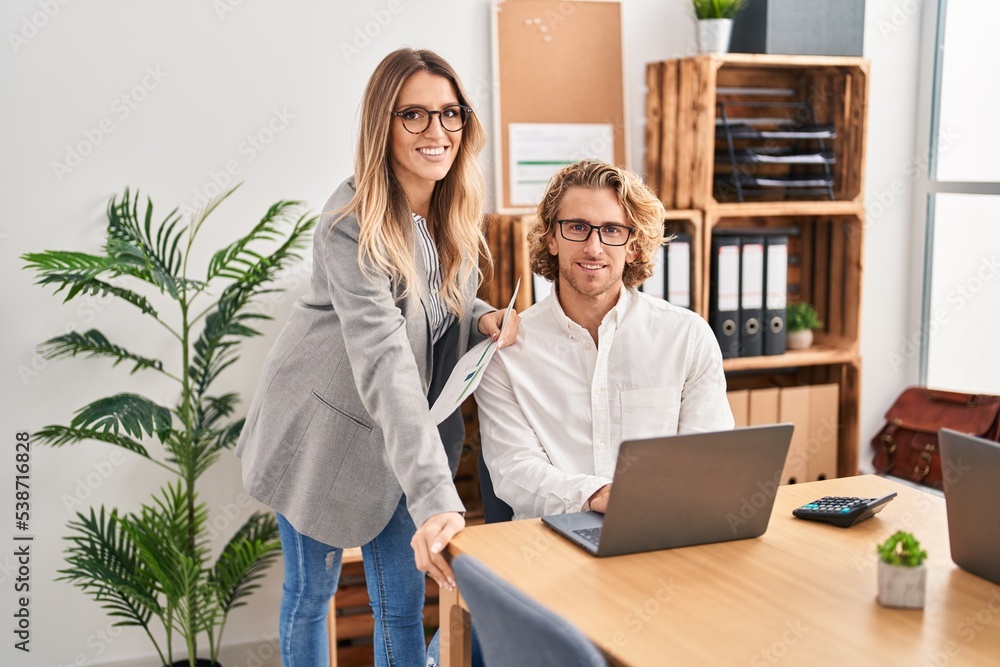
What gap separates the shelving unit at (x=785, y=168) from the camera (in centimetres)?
287

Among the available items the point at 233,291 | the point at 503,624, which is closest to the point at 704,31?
the point at 233,291

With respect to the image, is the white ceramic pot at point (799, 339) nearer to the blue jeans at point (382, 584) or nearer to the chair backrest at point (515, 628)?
the blue jeans at point (382, 584)

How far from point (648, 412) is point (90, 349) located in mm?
1489

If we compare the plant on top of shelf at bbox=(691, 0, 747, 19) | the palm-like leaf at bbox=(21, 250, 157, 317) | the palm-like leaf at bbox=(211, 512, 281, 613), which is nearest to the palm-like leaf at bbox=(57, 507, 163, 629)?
the palm-like leaf at bbox=(211, 512, 281, 613)

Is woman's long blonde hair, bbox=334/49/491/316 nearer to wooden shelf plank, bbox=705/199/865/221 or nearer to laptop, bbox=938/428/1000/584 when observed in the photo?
laptop, bbox=938/428/1000/584

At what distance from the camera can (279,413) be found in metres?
1.91

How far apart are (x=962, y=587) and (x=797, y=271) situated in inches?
83.5

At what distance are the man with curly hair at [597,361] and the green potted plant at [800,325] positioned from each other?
4.19ft

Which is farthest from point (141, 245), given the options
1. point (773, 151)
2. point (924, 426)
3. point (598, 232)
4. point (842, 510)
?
point (924, 426)

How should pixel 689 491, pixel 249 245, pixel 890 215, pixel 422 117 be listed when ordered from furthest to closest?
1. pixel 890 215
2. pixel 249 245
3. pixel 422 117
4. pixel 689 491

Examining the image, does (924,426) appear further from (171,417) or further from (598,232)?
(171,417)

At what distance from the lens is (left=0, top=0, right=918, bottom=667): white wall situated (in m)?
2.54

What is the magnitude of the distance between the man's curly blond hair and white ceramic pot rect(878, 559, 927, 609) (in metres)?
0.88

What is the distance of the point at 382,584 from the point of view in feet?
6.34
